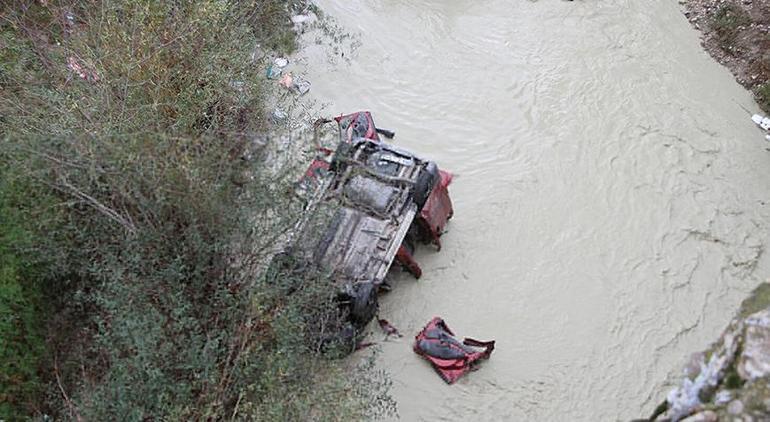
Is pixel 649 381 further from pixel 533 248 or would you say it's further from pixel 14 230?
pixel 14 230

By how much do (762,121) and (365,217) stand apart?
6.69 meters

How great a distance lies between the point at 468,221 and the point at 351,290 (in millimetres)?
2545

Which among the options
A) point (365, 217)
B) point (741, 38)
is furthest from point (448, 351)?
point (741, 38)

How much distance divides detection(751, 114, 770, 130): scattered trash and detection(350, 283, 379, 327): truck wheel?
22.8 feet

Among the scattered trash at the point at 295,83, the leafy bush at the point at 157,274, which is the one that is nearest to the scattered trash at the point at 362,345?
the leafy bush at the point at 157,274

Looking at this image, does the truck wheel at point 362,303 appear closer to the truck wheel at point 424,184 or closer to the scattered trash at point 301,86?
the truck wheel at point 424,184

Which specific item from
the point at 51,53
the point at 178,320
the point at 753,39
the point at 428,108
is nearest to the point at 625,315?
the point at 428,108

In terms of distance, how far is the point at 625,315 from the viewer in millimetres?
7602

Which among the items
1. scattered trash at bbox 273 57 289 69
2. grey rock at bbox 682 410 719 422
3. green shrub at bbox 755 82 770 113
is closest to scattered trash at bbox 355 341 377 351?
grey rock at bbox 682 410 719 422

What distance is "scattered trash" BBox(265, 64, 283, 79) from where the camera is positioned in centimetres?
944

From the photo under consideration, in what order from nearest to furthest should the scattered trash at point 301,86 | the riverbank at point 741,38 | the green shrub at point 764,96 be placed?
the scattered trash at point 301,86, the green shrub at point 764,96, the riverbank at point 741,38

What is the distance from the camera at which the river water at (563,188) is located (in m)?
7.12

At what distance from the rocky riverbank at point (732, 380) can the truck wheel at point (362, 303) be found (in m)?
3.18

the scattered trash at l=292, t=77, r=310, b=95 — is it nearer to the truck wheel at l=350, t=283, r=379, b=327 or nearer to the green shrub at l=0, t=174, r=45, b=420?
the truck wheel at l=350, t=283, r=379, b=327
